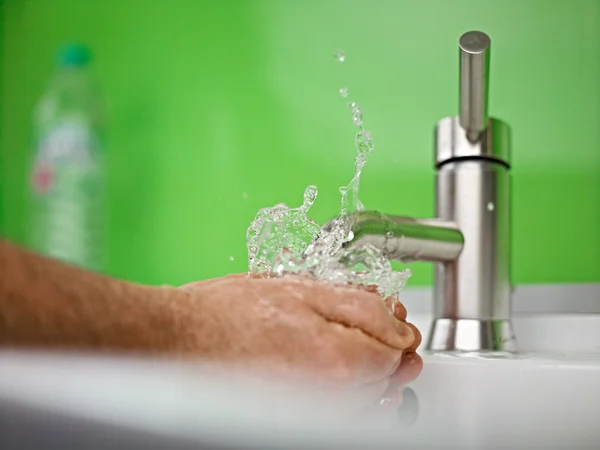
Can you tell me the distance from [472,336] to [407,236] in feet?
0.33

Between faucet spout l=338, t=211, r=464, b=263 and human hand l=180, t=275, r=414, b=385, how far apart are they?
165 mm

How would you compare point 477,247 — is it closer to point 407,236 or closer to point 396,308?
point 407,236

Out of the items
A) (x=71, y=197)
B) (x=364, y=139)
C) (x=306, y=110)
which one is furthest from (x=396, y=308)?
(x=71, y=197)

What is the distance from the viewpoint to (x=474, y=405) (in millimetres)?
225

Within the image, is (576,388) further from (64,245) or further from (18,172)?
(18,172)

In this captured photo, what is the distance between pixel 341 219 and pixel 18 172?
0.89m

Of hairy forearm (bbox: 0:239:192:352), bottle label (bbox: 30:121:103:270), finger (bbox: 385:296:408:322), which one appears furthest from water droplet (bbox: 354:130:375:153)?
bottle label (bbox: 30:121:103:270)

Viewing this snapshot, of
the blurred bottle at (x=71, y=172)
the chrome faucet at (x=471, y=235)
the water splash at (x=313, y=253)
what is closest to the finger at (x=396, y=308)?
the water splash at (x=313, y=253)

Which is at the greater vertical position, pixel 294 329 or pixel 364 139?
pixel 364 139

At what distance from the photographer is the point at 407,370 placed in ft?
1.14

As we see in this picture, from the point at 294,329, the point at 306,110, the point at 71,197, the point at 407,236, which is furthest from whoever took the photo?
the point at 71,197

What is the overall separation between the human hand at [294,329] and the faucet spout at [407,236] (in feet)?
0.54

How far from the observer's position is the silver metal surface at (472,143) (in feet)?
1.77

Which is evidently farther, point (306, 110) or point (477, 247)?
point (306, 110)
